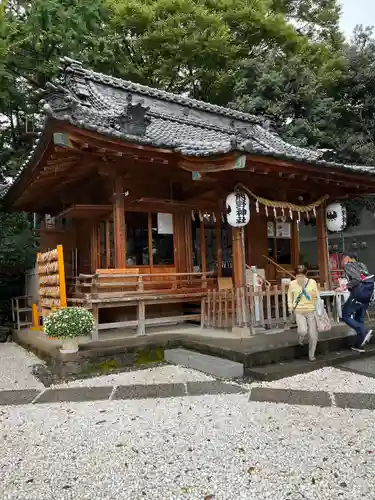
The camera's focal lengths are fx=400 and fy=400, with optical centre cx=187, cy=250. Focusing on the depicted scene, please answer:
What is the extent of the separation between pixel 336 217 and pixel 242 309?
12.2ft

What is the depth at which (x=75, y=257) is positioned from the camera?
37.6ft

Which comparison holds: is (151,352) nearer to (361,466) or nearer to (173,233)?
(173,233)

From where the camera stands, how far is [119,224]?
806 centimetres

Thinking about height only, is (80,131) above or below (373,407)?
above

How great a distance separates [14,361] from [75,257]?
13.5 feet

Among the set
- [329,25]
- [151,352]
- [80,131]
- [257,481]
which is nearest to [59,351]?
[151,352]

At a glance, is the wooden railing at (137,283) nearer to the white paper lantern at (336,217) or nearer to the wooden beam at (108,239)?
the wooden beam at (108,239)

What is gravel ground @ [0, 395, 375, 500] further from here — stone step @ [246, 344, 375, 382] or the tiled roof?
A: the tiled roof

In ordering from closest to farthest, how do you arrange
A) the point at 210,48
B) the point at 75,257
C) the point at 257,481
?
the point at 257,481
the point at 75,257
the point at 210,48

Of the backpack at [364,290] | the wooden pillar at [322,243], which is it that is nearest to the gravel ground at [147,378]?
the backpack at [364,290]

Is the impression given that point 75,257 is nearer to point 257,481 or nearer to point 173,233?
point 173,233

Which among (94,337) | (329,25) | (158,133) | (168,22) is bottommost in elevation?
(94,337)

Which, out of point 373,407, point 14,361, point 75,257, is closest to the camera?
point 373,407

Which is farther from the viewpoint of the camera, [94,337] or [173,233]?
[173,233]
